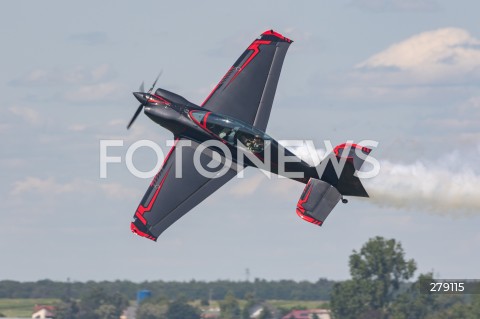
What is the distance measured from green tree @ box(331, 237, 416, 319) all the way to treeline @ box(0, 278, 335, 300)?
67.6 feet

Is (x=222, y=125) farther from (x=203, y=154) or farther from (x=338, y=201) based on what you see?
(x=338, y=201)

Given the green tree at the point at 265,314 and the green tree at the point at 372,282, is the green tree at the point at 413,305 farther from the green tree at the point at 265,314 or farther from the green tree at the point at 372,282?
the green tree at the point at 265,314

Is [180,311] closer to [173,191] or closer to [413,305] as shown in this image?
[413,305]

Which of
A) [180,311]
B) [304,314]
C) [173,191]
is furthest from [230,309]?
Answer: [173,191]

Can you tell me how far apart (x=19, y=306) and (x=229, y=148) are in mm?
86411

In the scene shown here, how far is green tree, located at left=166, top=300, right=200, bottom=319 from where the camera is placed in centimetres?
11212

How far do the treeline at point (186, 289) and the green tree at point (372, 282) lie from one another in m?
20.6

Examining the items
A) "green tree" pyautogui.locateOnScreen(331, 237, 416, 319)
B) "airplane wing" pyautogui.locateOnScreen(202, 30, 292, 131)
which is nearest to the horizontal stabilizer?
"airplane wing" pyautogui.locateOnScreen(202, 30, 292, 131)

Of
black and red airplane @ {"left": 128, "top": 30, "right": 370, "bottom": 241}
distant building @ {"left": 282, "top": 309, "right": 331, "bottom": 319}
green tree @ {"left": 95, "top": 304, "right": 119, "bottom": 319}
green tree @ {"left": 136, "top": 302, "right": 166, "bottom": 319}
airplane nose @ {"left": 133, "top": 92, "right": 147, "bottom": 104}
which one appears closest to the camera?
black and red airplane @ {"left": 128, "top": 30, "right": 370, "bottom": 241}

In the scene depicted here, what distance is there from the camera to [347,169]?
45156mm

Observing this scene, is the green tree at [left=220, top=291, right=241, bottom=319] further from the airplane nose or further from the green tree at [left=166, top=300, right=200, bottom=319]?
the airplane nose

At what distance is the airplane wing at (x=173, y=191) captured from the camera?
→ 4641 cm

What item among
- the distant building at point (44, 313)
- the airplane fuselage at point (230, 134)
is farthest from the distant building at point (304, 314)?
the airplane fuselage at point (230, 134)

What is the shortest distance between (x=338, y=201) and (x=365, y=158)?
7.12 feet
